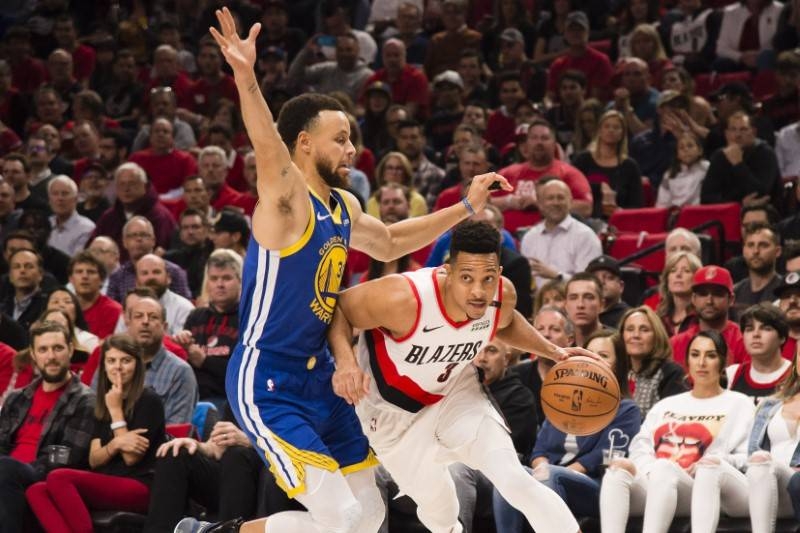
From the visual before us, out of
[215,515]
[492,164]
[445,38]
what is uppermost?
[445,38]

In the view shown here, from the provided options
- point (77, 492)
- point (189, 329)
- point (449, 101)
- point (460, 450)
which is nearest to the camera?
point (460, 450)

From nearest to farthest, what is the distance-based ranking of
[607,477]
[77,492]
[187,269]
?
[607,477] < [77,492] < [187,269]

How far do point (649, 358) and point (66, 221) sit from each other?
5.98 m

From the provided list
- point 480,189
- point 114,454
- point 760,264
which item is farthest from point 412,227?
point 760,264

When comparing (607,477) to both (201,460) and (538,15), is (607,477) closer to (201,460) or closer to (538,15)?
(201,460)

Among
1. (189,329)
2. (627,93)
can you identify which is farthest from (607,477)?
(627,93)

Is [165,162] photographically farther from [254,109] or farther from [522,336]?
[254,109]

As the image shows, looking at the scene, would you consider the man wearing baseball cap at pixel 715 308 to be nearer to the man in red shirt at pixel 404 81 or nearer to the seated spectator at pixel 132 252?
the seated spectator at pixel 132 252

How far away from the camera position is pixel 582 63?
527 inches

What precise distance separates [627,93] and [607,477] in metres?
5.76

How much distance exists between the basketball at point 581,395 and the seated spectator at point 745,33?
26.0ft

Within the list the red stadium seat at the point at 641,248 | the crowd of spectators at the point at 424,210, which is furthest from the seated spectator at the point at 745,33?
the red stadium seat at the point at 641,248

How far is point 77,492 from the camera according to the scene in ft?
24.7

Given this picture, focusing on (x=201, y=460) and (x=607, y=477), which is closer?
(x=607, y=477)
